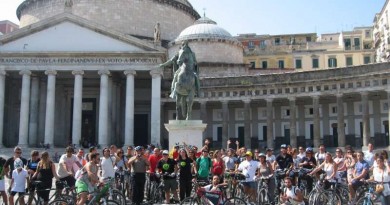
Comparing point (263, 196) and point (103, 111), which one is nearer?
point (263, 196)

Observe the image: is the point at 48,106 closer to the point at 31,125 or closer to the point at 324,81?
the point at 31,125

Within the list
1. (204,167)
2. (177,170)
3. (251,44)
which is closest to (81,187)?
(177,170)

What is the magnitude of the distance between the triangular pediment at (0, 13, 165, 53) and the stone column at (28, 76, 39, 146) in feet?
11.2

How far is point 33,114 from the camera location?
4228cm

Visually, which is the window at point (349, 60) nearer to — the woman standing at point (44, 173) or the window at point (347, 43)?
the window at point (347, 43)

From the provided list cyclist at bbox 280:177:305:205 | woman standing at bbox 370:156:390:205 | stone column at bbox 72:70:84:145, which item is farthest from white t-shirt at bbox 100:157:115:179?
stone column at bbox 72:70:84:145

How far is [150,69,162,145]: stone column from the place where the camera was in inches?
1582

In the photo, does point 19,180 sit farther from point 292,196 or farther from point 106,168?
point 292,196

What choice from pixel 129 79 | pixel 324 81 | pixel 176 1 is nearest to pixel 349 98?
pixel 324 81

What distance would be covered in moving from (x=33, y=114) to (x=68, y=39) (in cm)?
726

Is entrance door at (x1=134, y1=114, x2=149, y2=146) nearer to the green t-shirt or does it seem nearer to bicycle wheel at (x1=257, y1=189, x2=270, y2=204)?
the green t-shirt

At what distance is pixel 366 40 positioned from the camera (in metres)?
70.4

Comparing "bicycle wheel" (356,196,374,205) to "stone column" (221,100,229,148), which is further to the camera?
"stone column" (221,100,229,148)

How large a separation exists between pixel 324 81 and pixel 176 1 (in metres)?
23.6
